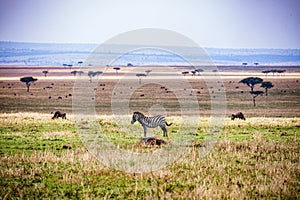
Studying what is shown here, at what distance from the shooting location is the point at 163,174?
1300 centimetres

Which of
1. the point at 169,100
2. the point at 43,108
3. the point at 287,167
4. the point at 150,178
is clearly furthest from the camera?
the point at 169,100

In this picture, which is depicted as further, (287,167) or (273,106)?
(273,106)

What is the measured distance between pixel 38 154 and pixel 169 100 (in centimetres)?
5860

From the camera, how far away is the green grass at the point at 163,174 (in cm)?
1101

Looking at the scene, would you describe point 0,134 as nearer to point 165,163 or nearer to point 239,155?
point 165,163

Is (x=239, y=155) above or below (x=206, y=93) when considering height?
below

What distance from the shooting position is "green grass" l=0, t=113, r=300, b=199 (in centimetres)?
1101

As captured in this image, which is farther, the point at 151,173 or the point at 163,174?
the point at 151,173

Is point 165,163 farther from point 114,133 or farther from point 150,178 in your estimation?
point 114,133

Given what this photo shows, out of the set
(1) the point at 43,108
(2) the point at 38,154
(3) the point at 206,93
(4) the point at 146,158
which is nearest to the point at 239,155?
(4) the point at 146,158

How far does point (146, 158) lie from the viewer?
50.1ft

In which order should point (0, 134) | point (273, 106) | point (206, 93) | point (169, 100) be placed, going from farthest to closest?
point (206, 93)
point (169, 100)
point (273, 106)
point (0, 134)

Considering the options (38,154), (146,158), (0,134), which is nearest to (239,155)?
(146,158)

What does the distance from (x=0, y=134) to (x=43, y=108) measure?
37821 mm
